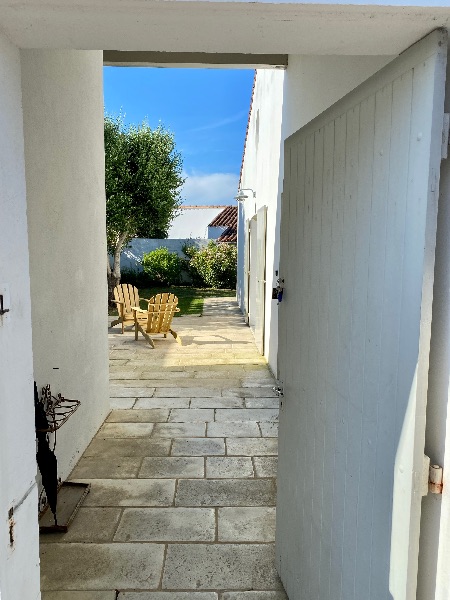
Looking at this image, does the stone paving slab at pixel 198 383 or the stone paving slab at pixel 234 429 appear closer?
the stone paving slab at pixel 234 429

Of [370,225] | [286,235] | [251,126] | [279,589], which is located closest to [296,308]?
[286,235]

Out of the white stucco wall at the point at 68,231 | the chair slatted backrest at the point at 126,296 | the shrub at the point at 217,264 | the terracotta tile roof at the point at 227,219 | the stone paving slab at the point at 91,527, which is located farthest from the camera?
the terracotta tile roof at the point at 227,219

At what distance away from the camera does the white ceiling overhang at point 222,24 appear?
1.04 metres

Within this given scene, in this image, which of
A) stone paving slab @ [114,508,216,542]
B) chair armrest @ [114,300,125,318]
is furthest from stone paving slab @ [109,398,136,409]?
chair armrest @ [114,300,125,318]

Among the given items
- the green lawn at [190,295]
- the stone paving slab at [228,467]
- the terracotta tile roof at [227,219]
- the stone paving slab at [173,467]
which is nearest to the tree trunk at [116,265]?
the green lawn at [190,295]

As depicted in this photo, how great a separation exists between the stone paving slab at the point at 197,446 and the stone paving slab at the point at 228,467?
124 mm

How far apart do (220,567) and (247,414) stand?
2.25 m

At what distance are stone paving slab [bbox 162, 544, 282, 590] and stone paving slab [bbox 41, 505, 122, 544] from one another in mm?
415

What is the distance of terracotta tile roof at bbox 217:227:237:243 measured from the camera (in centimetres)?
1892

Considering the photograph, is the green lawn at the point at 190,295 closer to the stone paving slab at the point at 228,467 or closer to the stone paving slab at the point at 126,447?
the stone paving slab at the point at 126,447

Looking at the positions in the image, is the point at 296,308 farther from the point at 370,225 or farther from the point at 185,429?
the point at 185,429

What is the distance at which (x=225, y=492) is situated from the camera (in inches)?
122

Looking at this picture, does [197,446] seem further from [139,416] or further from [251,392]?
[251,392]

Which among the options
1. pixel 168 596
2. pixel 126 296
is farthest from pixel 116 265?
pixel 168 596
